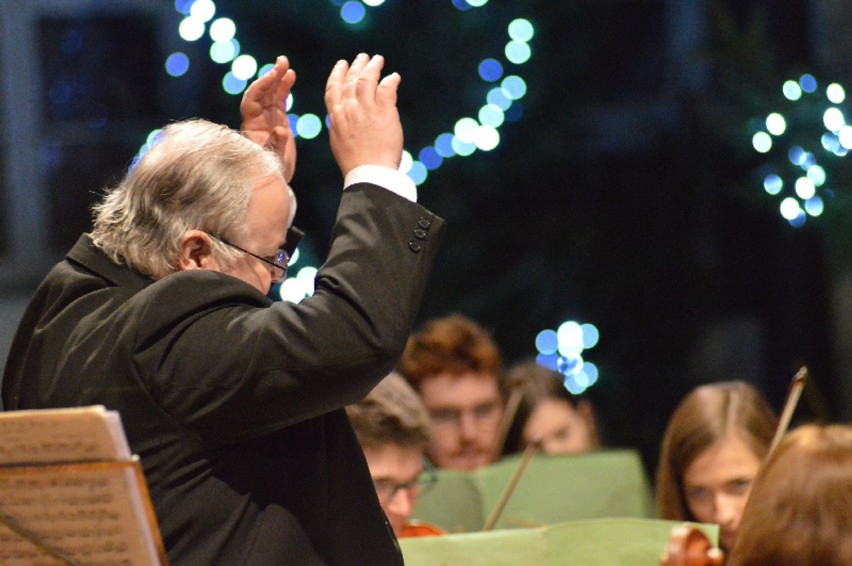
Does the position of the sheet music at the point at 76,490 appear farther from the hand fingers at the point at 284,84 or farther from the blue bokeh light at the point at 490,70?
the blue bokeh light at the point at 490,70

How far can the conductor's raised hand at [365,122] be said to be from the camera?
165 centimetres

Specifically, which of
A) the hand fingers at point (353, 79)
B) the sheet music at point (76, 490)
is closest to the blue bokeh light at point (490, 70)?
the hand fingers at point (353, 79)

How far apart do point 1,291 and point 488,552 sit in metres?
3.44

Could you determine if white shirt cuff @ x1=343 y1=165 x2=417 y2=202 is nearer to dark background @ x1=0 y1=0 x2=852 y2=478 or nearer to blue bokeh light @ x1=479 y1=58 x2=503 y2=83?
dark background @ x1=0 y1=0 x2=852 y2=478

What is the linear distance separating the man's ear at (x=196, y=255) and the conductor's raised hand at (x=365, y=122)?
197 mm

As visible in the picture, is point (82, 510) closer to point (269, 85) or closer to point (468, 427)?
point (269, 85)

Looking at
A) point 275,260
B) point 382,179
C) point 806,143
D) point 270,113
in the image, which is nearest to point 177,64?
point 806,143

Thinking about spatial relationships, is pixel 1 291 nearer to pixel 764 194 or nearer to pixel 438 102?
pixel 438 102

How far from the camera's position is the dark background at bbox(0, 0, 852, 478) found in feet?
15.1

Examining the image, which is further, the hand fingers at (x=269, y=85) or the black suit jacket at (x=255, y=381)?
the hand fingers at (x=269, y=85)

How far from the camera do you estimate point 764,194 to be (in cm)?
368

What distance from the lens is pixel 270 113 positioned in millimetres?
2113

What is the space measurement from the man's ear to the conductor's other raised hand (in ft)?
1.31

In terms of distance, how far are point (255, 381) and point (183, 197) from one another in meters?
0.30
